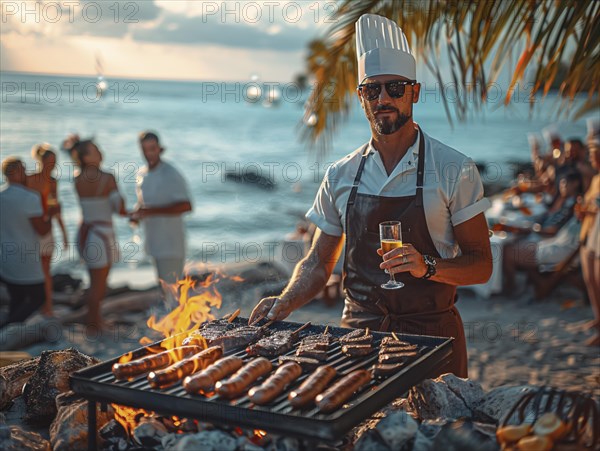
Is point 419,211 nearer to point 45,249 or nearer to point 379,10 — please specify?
point 379,10

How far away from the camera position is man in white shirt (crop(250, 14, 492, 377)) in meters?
3.63

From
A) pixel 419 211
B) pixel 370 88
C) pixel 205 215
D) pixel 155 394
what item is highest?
pixel 370 88

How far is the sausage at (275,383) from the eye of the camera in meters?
2.61

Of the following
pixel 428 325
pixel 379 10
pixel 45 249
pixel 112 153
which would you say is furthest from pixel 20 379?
pixel 112 153

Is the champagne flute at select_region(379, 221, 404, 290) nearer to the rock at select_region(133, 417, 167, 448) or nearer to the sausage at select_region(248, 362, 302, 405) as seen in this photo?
the sausage at select_region(248, 362, 302, 405)

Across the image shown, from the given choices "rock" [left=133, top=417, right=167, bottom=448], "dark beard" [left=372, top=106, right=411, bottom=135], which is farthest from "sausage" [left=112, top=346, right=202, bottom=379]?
"dark beard" [left=372, top=106, right=411, bottom=135]

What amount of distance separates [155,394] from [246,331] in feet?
2.96

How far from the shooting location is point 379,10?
5.91 metres

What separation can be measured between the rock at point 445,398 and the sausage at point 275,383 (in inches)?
29.7

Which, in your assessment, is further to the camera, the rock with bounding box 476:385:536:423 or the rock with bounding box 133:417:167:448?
the rock with bounding box 476:385:536:423

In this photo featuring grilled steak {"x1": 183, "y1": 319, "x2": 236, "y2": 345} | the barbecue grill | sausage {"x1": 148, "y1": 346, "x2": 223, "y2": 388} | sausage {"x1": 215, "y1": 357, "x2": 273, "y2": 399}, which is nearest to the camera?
the barbecue grill

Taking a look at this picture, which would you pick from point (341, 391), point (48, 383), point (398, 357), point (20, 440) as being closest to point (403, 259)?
point (398, 357)

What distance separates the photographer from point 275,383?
271 cm

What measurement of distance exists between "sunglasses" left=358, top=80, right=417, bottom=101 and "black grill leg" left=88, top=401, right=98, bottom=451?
6.92 feet
